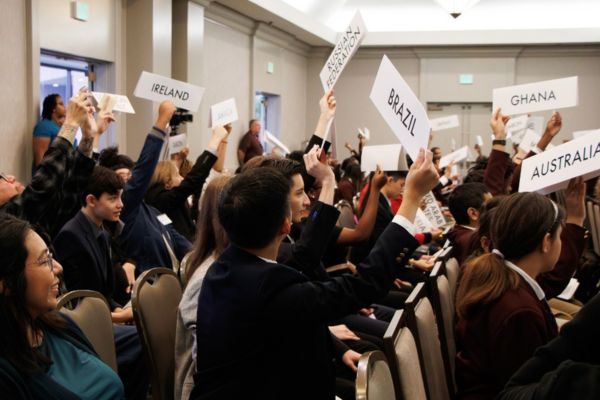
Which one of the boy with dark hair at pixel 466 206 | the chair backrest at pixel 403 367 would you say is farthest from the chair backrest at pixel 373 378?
the boy with dark hair at pixel 466 206

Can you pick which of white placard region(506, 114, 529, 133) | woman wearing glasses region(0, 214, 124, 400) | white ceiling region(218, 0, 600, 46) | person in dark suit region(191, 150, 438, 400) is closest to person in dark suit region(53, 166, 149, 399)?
woman wearing glasses region(0, 214, 124, 400)

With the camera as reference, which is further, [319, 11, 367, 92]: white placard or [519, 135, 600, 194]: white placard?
[319, 11, 367, 92]: white placard

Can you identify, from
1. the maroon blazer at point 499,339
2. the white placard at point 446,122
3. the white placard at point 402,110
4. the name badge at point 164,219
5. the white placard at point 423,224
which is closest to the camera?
the maroon blazer at point 499,339

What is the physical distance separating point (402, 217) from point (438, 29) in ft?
41.3

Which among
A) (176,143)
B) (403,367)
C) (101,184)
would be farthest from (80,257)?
(176,143)

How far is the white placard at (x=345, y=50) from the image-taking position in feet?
9.76

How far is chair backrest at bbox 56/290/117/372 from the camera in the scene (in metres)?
2.16

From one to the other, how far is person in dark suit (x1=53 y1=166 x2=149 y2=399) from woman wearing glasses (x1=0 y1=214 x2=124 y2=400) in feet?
3.30

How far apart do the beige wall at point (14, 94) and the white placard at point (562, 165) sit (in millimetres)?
4331

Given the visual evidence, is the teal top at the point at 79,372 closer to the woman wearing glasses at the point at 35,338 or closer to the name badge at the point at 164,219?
the woman wearing glasses at the point at 35,338

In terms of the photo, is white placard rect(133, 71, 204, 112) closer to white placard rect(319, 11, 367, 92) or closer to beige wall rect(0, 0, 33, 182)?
beige wall rect(0, 0, 33, 182)

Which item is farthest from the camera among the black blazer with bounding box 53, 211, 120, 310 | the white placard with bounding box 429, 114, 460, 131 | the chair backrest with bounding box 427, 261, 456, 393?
the white placard with bounding box 429, 114, 460, 131

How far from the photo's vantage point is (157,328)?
237 cm

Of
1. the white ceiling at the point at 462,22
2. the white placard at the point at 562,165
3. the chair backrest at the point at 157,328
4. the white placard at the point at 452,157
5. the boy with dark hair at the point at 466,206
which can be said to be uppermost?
the white ceiling at the point at 462,22
